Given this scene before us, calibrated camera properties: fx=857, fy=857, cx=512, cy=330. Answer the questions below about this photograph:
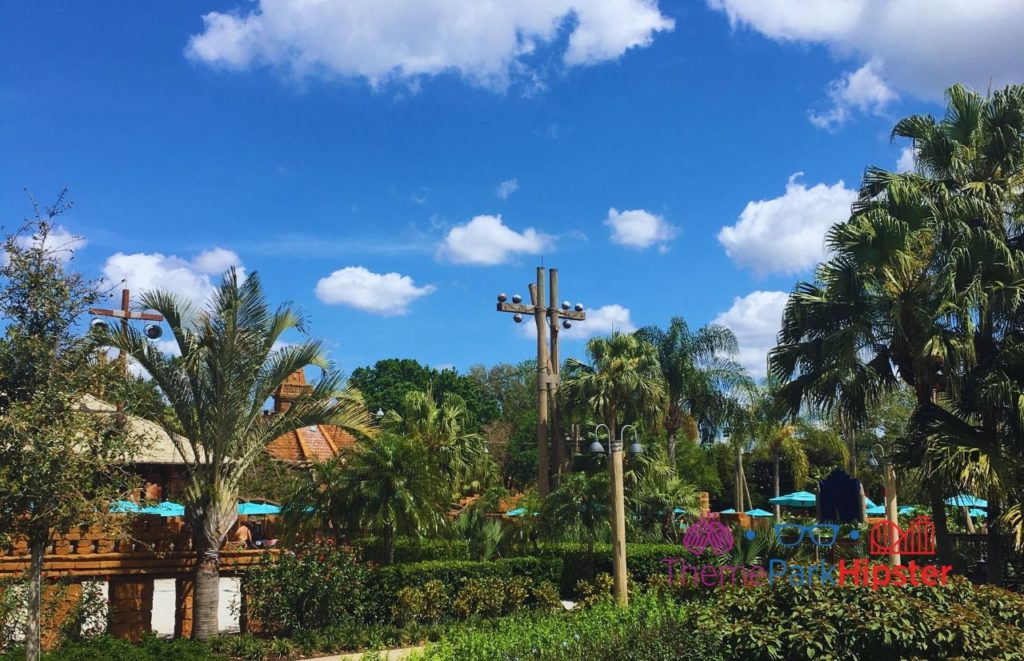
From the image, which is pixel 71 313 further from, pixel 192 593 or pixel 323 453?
pixel 323 453

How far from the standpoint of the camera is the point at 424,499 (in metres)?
14.1

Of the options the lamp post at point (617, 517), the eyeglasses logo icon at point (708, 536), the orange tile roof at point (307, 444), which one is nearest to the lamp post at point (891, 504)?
the eyeglasses logo icon at point (708, 536)

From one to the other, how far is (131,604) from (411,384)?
4451cm

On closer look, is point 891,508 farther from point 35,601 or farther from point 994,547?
point 35,601

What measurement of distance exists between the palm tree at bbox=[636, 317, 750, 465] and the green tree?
77.0 feet

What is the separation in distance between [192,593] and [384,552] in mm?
3102

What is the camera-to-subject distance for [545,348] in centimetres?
2080

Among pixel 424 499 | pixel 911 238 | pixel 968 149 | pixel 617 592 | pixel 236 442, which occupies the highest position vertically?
pixel 968 149

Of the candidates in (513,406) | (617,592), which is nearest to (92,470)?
(617,592)

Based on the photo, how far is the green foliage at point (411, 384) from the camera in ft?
182

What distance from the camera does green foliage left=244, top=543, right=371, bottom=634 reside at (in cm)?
1267

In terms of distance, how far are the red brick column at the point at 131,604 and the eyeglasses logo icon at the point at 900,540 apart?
1138 cm

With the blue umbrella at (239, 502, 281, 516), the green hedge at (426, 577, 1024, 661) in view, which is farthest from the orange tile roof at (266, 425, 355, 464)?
the green hedge at (426, 577, 1024, 661)

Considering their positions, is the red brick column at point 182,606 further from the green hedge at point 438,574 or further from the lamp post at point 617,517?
the lamp post at point 617,517
